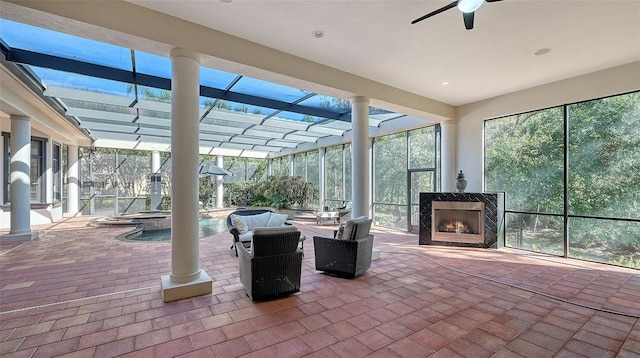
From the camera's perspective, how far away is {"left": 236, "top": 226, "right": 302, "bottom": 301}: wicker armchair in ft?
10.9

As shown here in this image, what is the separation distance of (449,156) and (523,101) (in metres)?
1.97

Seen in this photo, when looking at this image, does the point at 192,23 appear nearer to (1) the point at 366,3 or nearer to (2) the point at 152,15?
(2) the point at 152,15

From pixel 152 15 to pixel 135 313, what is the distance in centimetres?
345

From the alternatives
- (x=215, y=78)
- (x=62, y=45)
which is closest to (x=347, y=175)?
(x=215, y=78)

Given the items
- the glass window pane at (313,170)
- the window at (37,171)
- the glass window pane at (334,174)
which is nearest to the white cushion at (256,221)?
the glass window pane at (334,174)

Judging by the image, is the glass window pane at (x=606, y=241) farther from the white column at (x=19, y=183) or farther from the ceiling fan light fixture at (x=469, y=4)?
the white column at (x=19, y=183)

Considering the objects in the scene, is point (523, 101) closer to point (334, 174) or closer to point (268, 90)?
point (268, 90)

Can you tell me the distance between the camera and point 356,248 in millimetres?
4102

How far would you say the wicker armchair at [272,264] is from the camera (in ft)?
10.9

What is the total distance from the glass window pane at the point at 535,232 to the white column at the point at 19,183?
37.4ft

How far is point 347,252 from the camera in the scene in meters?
4.16

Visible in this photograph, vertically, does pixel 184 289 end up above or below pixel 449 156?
below

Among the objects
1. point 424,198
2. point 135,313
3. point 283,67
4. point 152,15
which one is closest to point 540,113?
point 424,198

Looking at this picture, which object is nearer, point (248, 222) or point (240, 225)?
point (240, 225)
